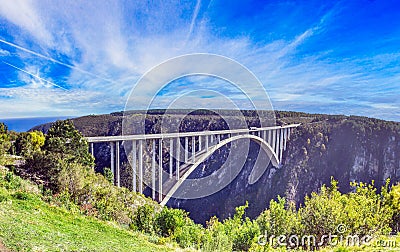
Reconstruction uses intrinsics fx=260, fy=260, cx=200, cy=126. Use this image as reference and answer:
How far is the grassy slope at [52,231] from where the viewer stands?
15.0 feet

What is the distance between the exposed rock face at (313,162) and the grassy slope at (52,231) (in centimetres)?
3466

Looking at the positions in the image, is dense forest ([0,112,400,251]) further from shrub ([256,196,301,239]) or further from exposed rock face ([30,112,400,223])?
exposed rock face ([30,112,400,223])

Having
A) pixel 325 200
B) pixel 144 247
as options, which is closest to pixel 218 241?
pixel 144 247

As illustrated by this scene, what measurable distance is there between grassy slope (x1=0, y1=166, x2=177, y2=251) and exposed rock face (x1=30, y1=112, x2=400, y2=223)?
34.7 m

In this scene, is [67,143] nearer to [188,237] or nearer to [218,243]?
[188,237]

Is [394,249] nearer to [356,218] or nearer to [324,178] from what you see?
[356,218]

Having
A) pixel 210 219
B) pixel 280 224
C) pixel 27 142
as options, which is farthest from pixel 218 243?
pixel 27 142

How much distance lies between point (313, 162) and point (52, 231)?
180ft

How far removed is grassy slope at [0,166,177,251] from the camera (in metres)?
4.58

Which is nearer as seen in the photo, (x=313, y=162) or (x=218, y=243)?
(x=218, y=243)

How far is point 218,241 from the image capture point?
6074mm

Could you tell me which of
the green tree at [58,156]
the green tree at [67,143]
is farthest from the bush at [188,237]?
the green tree at [67,143]

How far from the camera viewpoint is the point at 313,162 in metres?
53.1

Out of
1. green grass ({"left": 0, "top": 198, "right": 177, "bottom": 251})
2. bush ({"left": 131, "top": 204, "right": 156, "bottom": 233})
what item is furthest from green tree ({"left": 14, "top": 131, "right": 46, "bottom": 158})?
bush ({"left": 131, "top": 204, "right": 156, "bottom": 233})
